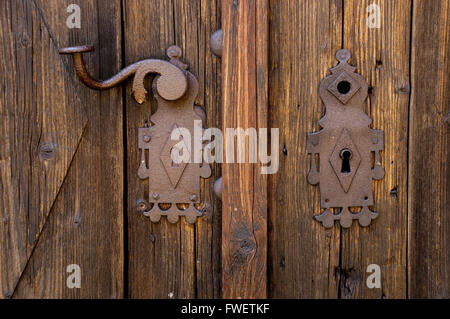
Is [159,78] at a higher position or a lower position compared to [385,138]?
higher

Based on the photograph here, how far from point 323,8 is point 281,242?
59 centimetres

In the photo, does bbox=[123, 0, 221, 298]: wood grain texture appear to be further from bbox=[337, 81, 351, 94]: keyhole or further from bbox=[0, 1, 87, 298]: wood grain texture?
bbox=[337, 81, 351, 94]: keyhole

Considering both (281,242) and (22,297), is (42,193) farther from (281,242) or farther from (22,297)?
(281,242)

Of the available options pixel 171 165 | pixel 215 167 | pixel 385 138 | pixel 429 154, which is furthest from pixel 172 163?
pixel 429 154

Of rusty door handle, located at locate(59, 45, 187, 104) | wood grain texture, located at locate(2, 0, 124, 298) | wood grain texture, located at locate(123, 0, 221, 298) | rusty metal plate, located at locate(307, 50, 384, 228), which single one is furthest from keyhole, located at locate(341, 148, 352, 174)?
wood grain texture, located at locate(2, 0, 124, 298)

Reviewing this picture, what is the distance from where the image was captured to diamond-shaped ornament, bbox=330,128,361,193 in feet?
2.94

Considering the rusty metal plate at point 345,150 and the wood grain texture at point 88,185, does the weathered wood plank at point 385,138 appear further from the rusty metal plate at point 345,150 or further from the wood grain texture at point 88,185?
the wood grain texture at point 88,185

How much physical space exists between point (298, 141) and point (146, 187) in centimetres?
40

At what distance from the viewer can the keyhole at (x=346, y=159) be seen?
895 mm

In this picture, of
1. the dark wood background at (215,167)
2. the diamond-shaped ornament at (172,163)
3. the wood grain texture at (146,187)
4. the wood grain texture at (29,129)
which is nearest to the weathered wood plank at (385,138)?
the dark wood background at (215,167)

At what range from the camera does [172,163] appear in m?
0.90

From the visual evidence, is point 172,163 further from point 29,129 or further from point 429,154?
point 429,154

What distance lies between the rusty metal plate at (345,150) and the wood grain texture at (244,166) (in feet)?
0.53

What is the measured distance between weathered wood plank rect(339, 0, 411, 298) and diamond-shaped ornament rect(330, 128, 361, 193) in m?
0.07
